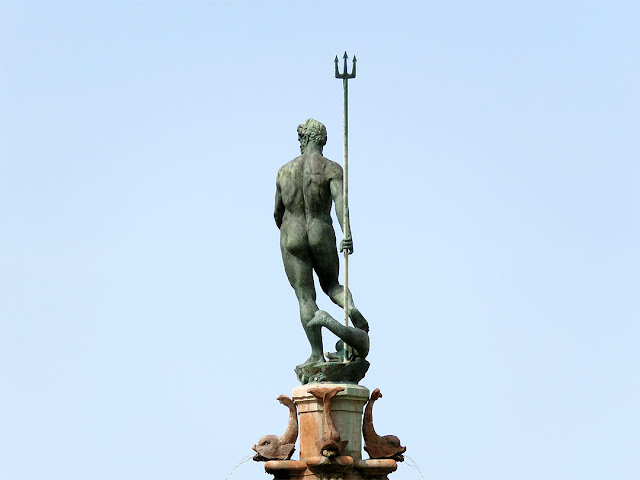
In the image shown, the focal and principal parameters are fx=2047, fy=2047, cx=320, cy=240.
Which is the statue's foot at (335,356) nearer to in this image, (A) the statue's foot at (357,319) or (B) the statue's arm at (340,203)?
(A) the statue's foot at (357,319)

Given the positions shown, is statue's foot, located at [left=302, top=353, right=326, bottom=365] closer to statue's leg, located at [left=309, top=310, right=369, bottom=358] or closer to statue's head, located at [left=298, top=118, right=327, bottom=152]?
statue's leg, located at [left=309, top=310, right=369, bottom=358]

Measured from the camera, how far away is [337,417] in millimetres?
26125

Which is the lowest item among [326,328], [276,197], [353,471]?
[353,471]

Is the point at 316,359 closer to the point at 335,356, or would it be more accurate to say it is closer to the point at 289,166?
the point at 335,356

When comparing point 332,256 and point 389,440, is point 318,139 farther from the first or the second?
point 389,440

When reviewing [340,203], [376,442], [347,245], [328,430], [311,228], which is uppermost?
[340,203]

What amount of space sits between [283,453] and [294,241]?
112 inches

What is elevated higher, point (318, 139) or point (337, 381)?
point (318, 139)

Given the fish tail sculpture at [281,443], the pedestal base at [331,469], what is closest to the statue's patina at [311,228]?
the fish tail sculpture at [281,443]

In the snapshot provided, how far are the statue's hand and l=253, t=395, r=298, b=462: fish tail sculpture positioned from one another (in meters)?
2.06

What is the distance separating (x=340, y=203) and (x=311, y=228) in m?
0.55

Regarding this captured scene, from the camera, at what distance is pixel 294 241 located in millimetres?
27078

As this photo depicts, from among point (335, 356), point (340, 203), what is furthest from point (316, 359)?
point (340, 203)

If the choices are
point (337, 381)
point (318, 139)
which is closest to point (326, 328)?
point (337, 381)
